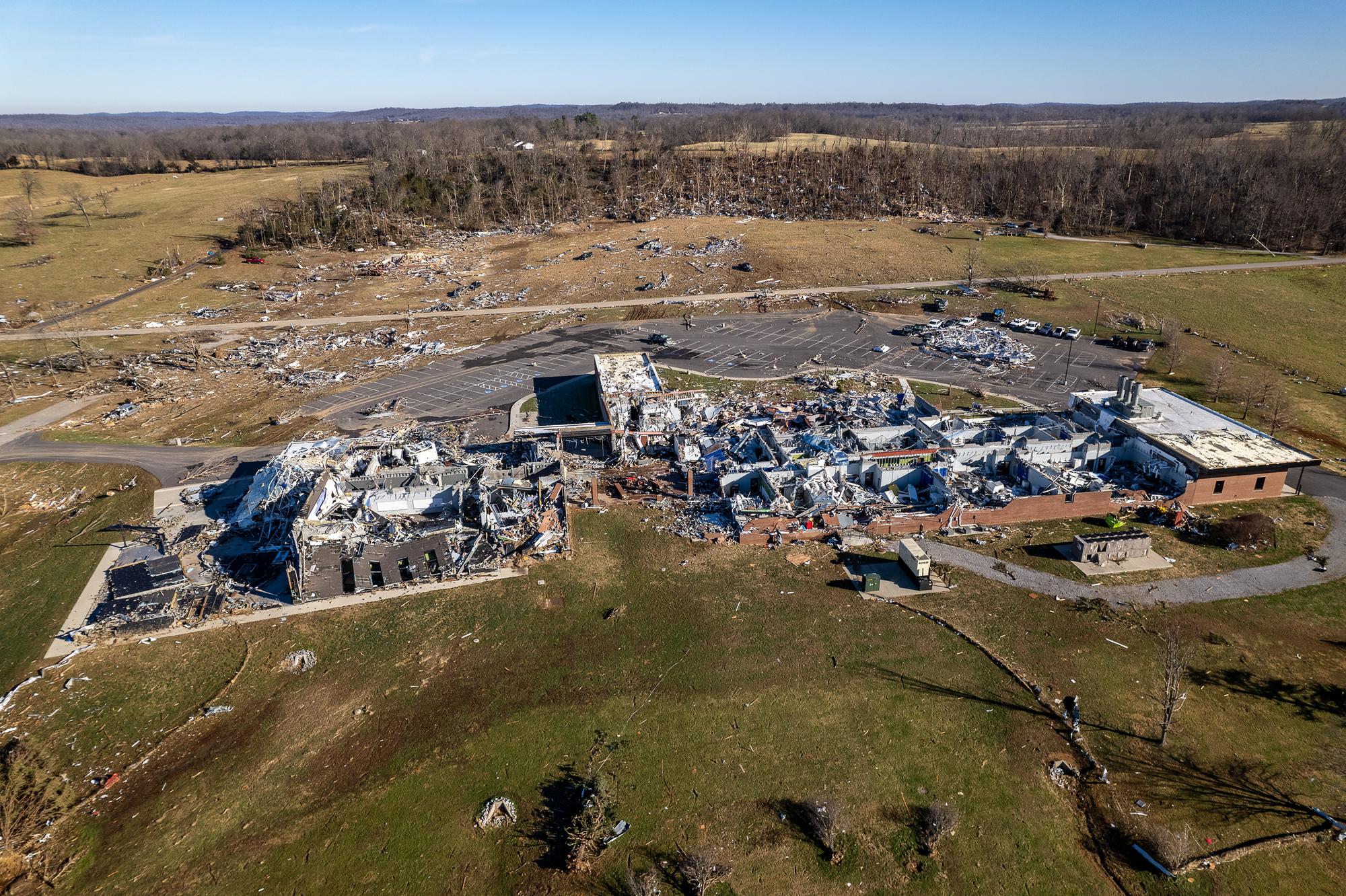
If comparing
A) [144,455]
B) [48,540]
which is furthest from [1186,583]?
[144,455]

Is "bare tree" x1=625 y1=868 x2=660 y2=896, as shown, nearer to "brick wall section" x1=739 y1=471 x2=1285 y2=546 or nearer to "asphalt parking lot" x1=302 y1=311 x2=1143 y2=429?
"brick wall section" x1=739 y1=471 x2=1285 y2=546

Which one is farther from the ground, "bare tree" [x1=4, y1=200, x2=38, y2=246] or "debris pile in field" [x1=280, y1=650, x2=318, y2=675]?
"bare tree" [x1=4, y1=200, x2=38, y2=246]

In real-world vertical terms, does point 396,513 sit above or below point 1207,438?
below

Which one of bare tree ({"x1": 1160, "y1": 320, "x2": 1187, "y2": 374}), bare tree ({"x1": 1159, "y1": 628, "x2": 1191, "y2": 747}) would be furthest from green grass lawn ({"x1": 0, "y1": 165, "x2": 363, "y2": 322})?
bare tree ({"x1": 1160, "y1": 320, "x2": 1187, "y2": 374})

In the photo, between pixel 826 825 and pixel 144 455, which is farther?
pixel 144 455

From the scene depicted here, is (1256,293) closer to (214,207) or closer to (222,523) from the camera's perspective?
(222,523)

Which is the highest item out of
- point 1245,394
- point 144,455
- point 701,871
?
point 1245,394

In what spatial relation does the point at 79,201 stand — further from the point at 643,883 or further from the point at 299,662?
the point at 643,883
